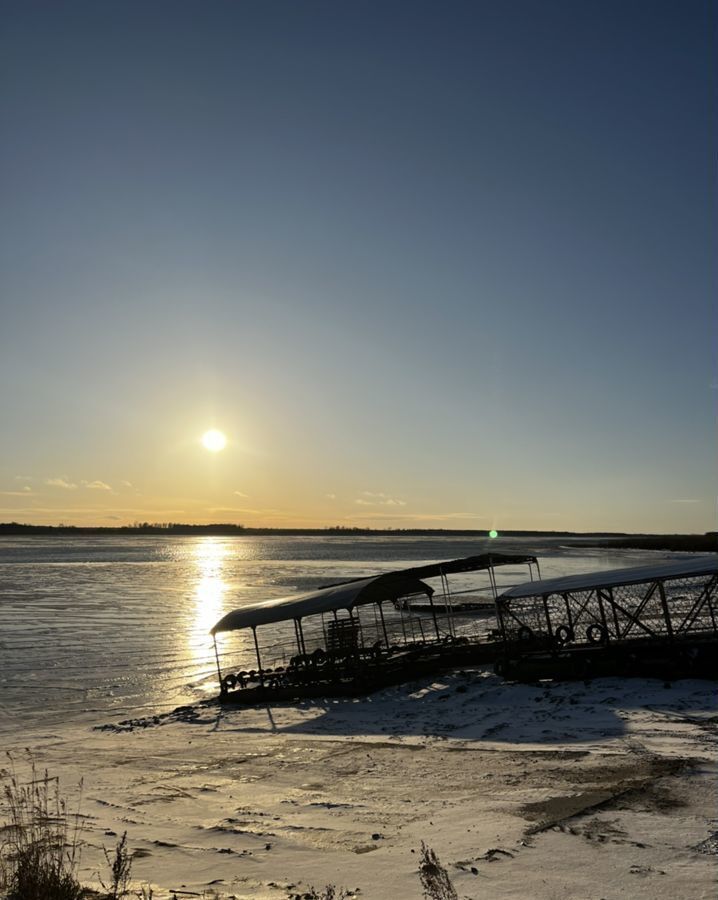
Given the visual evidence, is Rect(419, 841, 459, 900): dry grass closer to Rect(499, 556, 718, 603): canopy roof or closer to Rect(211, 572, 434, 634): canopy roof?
Rect(499, 556, 718, 603): canopy roof

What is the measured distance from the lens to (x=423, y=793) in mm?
10953

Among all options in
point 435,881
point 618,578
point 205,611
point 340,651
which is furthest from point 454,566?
point 205,611

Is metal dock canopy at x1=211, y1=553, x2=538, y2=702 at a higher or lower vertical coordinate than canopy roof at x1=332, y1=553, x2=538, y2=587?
lower

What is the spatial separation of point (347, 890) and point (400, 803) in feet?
11.3

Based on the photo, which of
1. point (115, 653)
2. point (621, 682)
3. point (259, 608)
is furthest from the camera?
point (115, 653)

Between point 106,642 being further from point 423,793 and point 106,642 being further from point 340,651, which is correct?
point 423,793

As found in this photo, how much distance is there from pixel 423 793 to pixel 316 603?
478 inches

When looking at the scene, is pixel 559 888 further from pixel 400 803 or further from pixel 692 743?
pixel 692 743

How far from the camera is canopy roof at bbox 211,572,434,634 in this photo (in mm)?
22453

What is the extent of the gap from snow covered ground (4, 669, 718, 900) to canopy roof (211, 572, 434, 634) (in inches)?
149

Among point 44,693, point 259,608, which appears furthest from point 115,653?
point 259,608

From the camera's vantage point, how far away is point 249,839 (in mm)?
9250

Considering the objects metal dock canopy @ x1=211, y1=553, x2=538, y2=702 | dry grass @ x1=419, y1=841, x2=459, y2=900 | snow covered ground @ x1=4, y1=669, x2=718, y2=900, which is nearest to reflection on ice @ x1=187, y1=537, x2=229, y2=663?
metal dock canopy @ x1=211, y1=553, x2=538, y2=702

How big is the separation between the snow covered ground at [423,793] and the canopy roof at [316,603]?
3.79 metres
